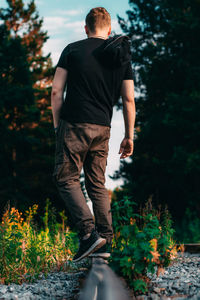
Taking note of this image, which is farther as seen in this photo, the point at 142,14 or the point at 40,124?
the point at 40,124

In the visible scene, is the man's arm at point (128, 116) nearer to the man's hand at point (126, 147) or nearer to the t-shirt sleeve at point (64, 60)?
the man's hand at point (126, 147)

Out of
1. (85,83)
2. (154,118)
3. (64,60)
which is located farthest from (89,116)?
(154,118)

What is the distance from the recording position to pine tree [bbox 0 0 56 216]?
1819cm

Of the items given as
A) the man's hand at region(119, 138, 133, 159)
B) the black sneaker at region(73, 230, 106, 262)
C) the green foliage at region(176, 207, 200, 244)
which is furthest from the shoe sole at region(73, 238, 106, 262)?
the green foliage at region(176, 207, 200, 244)

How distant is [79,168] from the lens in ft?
11.2

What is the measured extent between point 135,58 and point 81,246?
12894 millimetres

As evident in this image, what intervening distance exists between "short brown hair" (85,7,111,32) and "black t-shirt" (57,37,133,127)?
138 millimetres

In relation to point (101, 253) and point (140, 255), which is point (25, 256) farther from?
point (140, 255)

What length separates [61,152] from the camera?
11.0 feet

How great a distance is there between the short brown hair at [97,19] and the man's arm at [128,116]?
592 mm

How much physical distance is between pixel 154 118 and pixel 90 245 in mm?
11411

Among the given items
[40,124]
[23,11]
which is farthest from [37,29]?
[40,124]

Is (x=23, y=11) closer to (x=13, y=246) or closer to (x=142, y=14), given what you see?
(x=142, y=14)

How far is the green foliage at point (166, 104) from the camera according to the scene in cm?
1287
